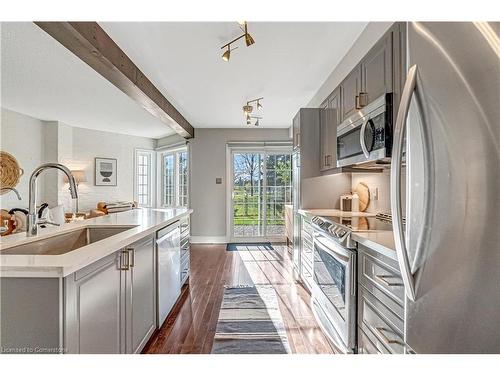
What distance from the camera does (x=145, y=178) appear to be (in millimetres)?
7738

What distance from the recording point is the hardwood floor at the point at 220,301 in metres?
2.27

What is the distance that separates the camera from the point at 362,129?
2.03 m

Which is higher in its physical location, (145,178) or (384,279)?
(145,178)

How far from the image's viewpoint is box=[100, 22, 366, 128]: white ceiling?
8.04ft

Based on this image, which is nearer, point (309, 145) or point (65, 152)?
point (309, 145)

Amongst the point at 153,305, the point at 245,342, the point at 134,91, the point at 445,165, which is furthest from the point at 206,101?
the point at 445,165

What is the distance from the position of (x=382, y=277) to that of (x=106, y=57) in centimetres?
256

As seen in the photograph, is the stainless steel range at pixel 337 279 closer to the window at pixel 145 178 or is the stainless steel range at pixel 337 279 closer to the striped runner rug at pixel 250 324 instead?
the striped runner rug at pixel 250 324

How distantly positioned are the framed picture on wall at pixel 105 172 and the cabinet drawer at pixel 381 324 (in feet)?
21.6

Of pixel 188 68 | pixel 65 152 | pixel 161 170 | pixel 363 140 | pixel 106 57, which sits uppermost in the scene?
pixel 188 68

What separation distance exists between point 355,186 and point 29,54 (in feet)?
12.4

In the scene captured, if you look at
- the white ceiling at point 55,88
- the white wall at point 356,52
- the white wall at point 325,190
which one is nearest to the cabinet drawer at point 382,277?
the white wall at point 356,52

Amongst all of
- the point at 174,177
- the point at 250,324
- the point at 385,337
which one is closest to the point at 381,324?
the point at 385,337

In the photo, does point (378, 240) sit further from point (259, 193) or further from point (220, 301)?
point (259, 193)
